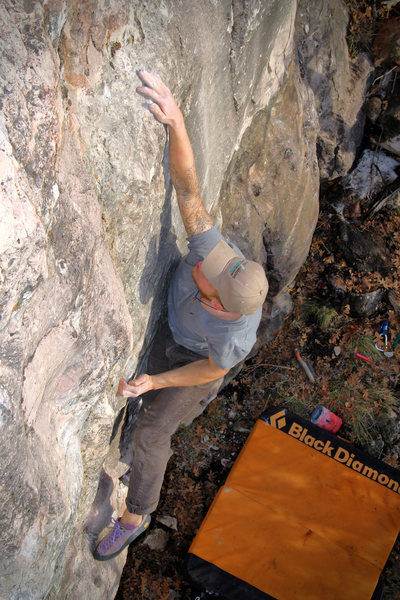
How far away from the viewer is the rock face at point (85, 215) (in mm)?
1595

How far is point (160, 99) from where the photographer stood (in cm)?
229

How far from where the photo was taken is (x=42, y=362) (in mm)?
1941

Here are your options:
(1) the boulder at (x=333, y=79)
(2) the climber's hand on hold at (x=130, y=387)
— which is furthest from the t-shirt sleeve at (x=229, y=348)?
(1) the boulder at (x=333, y=79)

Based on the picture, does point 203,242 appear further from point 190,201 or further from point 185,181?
point 185,181

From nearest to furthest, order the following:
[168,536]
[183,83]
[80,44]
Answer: [80,44], [183,83], [168,536]

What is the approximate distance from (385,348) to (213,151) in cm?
392

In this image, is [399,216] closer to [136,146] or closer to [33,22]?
[136,146]

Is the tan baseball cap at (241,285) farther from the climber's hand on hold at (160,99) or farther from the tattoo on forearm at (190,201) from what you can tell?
the climber's hand on hold at (160,99)

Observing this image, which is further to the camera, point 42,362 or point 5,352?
point 42,362

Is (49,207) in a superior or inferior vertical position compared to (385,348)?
superior

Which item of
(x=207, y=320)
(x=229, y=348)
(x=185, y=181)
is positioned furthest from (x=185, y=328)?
(x=185, y=181)

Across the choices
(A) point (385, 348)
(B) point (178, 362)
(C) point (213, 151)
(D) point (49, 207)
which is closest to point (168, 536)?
(B) point (178, 362)

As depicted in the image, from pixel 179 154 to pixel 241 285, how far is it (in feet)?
2.80

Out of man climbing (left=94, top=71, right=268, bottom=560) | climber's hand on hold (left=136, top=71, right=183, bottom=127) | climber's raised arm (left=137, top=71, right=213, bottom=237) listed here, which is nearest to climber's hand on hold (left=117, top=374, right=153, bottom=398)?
man climbing (left=94, top=71, right=268, bottom=560)
